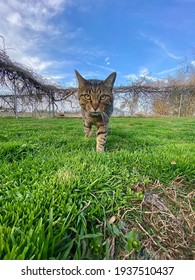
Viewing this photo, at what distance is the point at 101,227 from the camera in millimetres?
914

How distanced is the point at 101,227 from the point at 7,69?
967 centimetres

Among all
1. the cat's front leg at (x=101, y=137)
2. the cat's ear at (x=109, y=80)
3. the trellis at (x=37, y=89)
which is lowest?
the cat's front leg at (x=101, y=137)

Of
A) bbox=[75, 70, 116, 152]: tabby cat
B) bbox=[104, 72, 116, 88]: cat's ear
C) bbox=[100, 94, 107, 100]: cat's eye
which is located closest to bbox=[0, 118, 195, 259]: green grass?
bbox=[75, 70, 116, 152]: tabby cat

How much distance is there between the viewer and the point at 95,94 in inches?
92.4

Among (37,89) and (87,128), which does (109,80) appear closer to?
(87,128)

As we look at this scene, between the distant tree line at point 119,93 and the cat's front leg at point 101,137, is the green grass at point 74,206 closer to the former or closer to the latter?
the cat's front leg at point 101,137

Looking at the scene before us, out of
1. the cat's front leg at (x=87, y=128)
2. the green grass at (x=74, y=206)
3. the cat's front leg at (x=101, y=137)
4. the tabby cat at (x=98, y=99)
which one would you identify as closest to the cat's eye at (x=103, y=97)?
the tabby cat at (x=98, y=99)

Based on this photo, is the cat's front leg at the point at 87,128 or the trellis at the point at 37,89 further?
the trellis at the point at 37,89

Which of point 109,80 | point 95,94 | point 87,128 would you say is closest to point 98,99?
point 95,94

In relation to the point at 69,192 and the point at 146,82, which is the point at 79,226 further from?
the point at 146,82

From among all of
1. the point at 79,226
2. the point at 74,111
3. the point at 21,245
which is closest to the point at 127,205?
the point at 79,226

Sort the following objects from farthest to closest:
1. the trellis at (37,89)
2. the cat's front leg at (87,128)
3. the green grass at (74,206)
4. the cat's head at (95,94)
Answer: the trellis at (37,89)
the cat's front leg at (87,128)
the cat's head at (95,94)
the green grass at (74,206)

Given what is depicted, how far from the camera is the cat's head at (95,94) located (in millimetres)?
2359

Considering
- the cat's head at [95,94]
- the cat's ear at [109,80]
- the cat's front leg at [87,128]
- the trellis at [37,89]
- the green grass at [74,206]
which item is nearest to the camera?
the green grass at [74,206]
